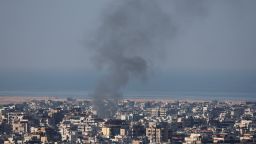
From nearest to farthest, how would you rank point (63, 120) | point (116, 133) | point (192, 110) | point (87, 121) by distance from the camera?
point (116, 133) → point (87, 121) → point (63, 120) → point (192, 110)

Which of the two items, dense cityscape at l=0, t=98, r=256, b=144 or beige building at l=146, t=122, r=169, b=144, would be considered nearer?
dense cityscape at l=0, t=98, r=256, b=144

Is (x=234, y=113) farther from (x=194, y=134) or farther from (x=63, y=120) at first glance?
(x=194, y=134)

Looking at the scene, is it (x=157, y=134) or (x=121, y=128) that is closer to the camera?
(x=157, y=134)

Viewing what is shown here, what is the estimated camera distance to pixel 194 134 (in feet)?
143

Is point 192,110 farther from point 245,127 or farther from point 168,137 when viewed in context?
point 168,137

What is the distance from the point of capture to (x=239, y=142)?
41094mm

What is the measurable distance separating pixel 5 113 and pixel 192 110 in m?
15.3

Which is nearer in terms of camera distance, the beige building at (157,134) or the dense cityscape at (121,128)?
the dense cityscape at (121,128)

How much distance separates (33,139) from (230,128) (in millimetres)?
12133

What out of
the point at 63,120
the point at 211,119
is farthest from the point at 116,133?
the point at 211,119

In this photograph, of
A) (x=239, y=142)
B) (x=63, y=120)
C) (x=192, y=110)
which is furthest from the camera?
(x=192, y=110)

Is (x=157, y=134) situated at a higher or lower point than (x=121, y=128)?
lower

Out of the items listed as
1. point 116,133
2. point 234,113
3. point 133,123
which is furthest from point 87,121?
point 234,113

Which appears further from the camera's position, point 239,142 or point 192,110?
point 192,110
